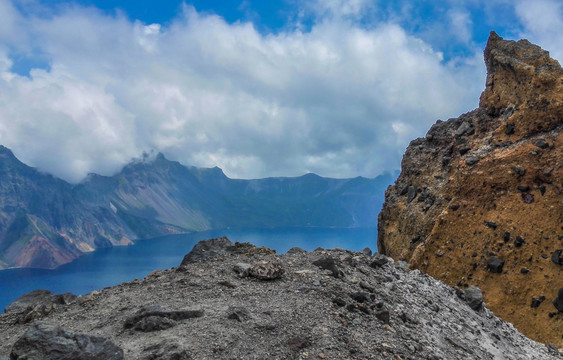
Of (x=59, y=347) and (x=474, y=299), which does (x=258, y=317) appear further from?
(x=474, y=299)

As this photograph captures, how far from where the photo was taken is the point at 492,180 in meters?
22.7

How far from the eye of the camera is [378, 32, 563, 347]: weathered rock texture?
19.8 m

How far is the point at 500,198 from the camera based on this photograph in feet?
72.9

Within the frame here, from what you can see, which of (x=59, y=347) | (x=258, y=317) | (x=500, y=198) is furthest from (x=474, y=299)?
(x=59, y=347)

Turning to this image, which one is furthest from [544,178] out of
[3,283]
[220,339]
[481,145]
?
[3,283]

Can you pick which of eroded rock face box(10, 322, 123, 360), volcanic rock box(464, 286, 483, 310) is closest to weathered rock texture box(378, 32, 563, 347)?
volcanic rock box(464, 286, 483, 310)

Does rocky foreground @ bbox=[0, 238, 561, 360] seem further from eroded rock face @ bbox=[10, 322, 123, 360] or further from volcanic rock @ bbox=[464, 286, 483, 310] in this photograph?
volcanic rock @ bbox=[464, 286, 483, 310]

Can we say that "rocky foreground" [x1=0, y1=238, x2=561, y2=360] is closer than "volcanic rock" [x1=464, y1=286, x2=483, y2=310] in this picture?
Yes

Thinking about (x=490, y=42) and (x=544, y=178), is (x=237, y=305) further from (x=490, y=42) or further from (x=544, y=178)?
(x=490, y=42)

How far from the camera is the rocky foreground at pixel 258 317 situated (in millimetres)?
7469

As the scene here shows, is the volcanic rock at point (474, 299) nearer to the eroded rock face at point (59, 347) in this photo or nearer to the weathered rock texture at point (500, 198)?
the weathered rock texture at point (500, 198)

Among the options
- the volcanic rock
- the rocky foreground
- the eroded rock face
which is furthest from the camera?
the volcanic rock

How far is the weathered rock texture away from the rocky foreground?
4.62m

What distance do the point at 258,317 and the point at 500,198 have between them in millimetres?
18412
